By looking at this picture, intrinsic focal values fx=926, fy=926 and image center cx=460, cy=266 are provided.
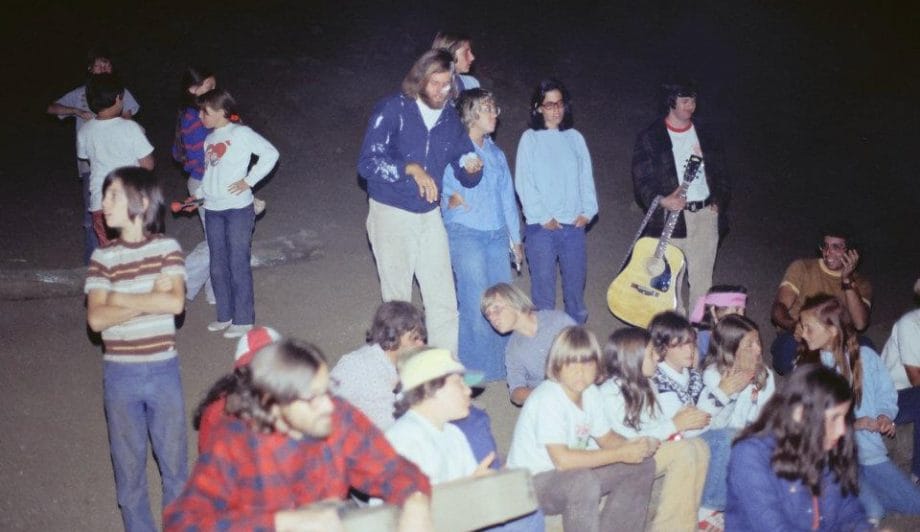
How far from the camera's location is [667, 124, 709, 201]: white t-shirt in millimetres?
7398

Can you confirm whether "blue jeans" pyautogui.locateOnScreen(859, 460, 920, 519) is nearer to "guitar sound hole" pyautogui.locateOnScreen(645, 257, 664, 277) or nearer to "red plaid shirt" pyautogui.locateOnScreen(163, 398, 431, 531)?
"guitar sound hole" pyautogui.locateOnScreen(645, 257, 664, 277)

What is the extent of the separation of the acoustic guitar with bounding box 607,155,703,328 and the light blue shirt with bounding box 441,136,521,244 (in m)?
1.25

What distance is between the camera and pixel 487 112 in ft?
21.4

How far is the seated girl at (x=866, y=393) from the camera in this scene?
5766 mm

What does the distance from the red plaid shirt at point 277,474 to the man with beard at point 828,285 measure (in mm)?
4486

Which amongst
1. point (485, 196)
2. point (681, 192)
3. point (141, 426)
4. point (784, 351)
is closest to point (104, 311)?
point (141, 426)

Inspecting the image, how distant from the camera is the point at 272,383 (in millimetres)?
3092

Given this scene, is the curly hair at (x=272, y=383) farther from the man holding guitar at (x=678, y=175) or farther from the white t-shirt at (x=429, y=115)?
the man holding guitar at (x=678, y=175)

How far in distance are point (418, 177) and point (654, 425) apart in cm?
213

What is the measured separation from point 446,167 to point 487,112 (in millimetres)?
483

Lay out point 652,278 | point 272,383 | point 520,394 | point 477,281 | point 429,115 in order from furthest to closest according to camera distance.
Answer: point 652,278, point 477,281, point 429,115, point 520,394, point 272,383

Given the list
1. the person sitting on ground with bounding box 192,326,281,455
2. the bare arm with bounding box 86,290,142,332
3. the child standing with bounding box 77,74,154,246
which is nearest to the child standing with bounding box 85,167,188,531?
the bare arm with bounding box 86,290,142,332

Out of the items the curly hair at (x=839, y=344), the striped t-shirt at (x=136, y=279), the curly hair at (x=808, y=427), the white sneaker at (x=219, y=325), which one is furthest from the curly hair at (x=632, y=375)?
the white sneaker at (x=219, y=325)

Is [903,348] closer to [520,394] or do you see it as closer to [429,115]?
[520,394]
